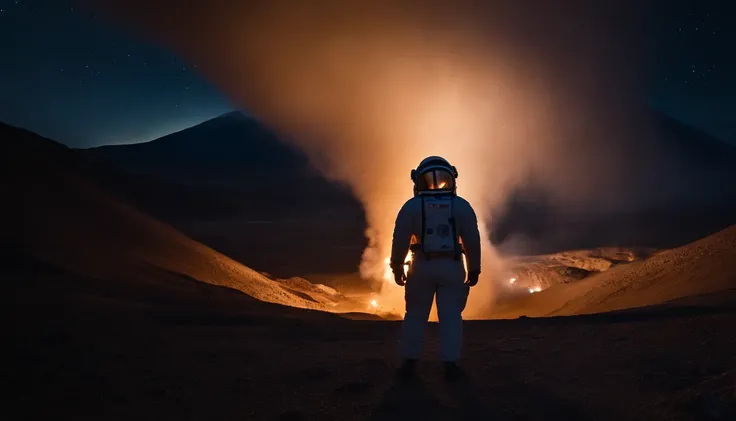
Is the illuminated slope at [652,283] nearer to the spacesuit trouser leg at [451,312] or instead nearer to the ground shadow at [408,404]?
the spacesuit trouser leg at [451,312]

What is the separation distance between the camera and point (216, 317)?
7.71 meters

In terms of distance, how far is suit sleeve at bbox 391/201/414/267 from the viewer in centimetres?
512

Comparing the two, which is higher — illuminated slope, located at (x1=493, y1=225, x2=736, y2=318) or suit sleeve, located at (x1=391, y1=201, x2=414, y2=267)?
illuminated slope, located at (x1=493, y1=225, x2=736, y2=318)

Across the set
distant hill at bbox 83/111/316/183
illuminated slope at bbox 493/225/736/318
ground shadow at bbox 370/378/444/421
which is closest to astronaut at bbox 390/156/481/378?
ground shadow at bbox 370/378/444/421

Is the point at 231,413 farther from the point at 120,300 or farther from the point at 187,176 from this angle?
the point at 187,176

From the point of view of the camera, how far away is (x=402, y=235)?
202 inches

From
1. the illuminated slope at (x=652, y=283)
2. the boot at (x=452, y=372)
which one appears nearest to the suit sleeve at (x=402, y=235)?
the boot at (x=452, y=372)

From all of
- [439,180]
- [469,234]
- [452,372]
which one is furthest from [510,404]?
[439,180]

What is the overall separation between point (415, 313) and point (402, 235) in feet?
2.33

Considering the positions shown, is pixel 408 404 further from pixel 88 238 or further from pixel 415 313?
pixel 88 238

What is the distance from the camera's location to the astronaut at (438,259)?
502 cm

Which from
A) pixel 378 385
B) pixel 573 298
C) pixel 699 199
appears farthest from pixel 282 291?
pixel 699 199

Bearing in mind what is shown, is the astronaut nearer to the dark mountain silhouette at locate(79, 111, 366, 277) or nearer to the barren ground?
the barren ground

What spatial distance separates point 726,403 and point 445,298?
2.16 metres
